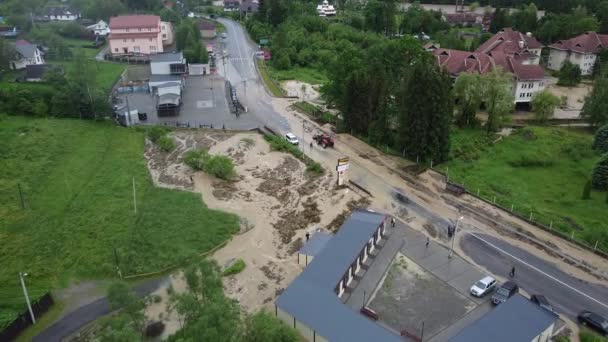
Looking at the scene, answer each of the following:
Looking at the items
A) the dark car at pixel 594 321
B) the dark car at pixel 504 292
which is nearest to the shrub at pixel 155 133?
the dark car at pixel 504 292

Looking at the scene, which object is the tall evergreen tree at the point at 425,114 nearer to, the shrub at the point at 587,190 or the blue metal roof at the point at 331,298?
the shrub at the point at 587,190

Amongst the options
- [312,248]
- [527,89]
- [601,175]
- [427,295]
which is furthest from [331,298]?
[527,89]

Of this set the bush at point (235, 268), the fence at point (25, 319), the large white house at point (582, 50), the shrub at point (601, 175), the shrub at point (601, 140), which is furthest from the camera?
the large white house at point (582, 50)

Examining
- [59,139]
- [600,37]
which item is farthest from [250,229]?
[600,37]

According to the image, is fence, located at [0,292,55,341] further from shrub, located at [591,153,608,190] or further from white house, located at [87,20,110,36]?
white house, located at [87,20,110,36]

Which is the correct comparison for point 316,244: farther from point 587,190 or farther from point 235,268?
point 587,190
